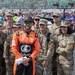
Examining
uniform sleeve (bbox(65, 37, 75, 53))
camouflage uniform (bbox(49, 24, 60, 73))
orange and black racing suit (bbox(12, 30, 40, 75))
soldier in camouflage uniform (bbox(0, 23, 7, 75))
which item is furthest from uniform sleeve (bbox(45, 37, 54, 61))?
soldier in camouflage uniform (bbox(0, 23, 7, 75))

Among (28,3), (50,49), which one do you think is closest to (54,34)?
(50,49)

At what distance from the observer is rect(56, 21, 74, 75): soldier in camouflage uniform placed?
21.1ft

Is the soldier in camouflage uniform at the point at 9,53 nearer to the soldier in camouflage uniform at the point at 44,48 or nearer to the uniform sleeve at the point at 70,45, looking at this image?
the soldier in camouflage uniform at the point at 44,48

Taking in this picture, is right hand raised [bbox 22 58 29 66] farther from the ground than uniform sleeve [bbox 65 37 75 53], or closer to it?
closer to it

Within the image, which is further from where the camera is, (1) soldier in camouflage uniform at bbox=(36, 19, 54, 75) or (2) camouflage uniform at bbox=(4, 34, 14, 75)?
(2) camouflage uniform at bbox=(4, 34, 14, 75)

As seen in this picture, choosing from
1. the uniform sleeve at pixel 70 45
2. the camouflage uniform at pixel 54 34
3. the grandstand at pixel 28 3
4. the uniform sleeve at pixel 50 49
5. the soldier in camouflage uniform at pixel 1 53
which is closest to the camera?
the uniform sleeve at pixel 70 45

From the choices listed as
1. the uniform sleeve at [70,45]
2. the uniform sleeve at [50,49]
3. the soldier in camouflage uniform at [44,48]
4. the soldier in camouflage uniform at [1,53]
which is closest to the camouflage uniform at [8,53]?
the soldier in camouflage uniform at [1,53]

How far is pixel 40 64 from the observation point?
6.71m

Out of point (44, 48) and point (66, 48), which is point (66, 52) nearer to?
point (66, 48)

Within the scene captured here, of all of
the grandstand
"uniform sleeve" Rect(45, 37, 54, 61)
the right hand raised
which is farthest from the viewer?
the grandstand

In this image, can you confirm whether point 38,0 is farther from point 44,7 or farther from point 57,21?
point 57,21

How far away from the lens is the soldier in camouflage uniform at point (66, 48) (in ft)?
21.1

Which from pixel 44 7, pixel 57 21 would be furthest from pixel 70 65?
pixel 44 7

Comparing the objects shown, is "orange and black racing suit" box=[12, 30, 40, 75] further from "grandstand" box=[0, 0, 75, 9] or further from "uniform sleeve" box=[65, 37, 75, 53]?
"grandstand" box=[0, 0, 75, 9]
